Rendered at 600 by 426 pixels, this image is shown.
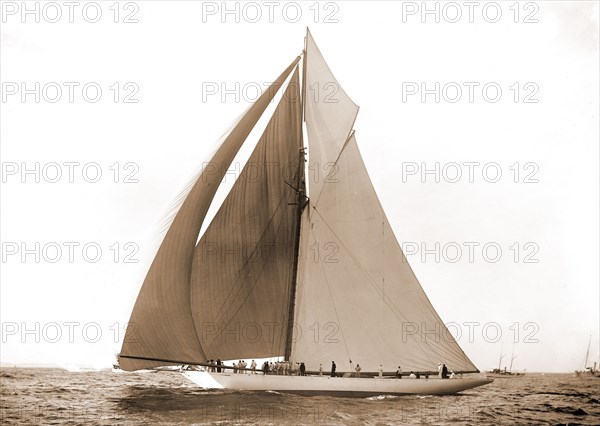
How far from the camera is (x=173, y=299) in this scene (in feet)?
99.7

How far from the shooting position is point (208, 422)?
23.4m

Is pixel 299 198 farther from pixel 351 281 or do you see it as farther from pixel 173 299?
pixel 173 299

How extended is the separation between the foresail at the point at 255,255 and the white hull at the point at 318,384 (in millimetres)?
1227

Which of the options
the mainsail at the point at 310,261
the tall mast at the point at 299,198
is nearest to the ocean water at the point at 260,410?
the mainsail at the point at 310,261

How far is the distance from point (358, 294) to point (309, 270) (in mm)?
2659

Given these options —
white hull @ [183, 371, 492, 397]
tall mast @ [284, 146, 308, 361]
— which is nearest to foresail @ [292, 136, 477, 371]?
tall mast @ [284, 146, 308, 361]

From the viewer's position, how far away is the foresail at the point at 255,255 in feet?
110

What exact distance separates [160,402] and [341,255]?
11.5 m

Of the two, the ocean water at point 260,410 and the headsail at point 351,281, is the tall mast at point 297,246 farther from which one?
the ocean water at point 260,410

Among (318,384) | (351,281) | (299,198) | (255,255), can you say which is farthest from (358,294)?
(299,198)

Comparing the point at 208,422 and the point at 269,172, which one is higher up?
the point at 269,172

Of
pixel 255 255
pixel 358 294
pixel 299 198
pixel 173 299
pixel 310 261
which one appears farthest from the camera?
pixel 299 198

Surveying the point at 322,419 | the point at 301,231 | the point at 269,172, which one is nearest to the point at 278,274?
the point at 301,231

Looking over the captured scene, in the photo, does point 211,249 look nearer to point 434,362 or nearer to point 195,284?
point 195,284
